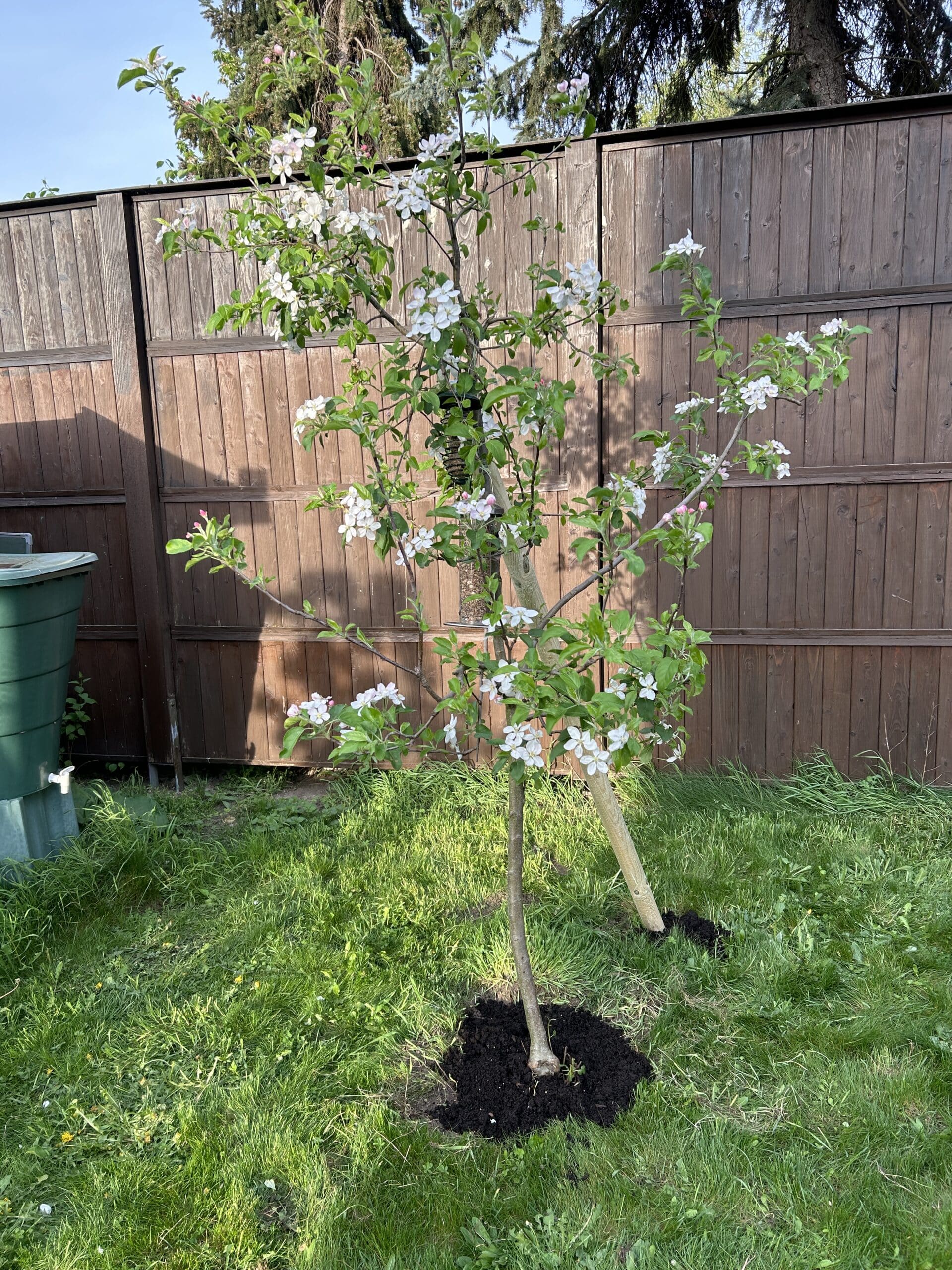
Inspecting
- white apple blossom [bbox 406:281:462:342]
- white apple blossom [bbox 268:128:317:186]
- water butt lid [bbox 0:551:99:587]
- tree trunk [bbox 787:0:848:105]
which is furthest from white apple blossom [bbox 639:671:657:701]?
tree trunk [bbox 787:0:848:105]

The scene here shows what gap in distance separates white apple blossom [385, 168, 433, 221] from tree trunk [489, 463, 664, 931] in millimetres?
535

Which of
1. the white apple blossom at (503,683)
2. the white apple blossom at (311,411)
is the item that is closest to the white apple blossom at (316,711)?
the white apple blossom at (503,683)

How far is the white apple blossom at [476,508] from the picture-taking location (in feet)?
5.86

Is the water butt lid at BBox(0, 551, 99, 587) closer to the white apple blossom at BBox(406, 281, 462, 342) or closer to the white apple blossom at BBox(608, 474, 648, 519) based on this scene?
the white apple blossom at BBox(406, 281, 462, 342)

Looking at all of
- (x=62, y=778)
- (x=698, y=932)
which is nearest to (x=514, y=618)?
(x=698, y=932)

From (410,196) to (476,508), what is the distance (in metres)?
0.58

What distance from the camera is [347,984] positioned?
246cm

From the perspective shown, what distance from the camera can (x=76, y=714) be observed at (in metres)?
4.25

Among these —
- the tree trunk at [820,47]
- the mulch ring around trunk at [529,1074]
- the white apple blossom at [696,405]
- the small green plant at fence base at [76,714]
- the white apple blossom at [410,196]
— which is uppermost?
the tree trunk at [820,47]

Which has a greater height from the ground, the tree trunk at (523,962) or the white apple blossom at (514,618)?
the white apple blossom at (514,618)

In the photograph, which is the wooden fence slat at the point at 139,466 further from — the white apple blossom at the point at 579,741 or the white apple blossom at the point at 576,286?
the white apple blossom at the point at 579,741

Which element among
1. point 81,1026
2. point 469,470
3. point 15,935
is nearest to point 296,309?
point 469,470

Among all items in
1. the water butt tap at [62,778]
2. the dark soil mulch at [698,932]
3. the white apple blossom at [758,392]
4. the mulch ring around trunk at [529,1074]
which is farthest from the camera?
the water butt tap at [62,778]

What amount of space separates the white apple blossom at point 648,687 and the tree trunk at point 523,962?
58 cm
